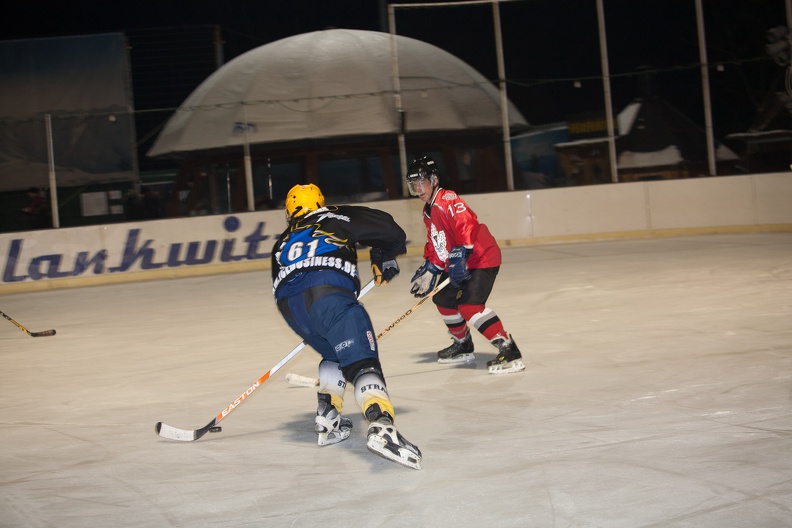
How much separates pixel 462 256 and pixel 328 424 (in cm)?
148

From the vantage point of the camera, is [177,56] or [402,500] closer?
[402,500]

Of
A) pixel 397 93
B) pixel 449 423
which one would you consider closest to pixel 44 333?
pixel 449 423

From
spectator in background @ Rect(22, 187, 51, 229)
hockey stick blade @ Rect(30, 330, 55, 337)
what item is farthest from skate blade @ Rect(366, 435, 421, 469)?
spectator in background @ Rect(22, 187, 51, 229)

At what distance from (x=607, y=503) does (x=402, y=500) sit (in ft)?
2.24

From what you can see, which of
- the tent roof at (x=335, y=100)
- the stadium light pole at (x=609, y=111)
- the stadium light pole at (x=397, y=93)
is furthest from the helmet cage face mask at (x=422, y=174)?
the stadium light pole at (x=609, y=111)

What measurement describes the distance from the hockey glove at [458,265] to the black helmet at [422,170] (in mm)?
469

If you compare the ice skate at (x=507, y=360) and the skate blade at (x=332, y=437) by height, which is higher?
the ice skate at (x=507, y=360)

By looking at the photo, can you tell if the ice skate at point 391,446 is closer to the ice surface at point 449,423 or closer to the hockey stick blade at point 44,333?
the ice surface at point 449,423

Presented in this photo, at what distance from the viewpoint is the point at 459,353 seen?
5.91 m

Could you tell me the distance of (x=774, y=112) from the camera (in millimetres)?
13750

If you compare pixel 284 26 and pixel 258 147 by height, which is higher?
pixel 284 26

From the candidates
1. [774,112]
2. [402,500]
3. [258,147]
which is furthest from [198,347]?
[774,112]

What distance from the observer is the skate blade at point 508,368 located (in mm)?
5383

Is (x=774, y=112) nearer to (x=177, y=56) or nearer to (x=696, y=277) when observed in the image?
(x=696, y=277)
